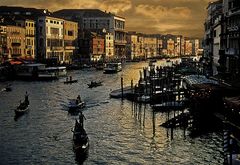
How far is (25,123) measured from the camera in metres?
26.3

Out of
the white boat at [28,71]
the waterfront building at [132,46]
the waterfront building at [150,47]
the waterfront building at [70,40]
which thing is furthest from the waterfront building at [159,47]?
the white boat at [28,71]

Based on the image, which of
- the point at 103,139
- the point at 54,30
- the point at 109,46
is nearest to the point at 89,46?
the point at 109,46

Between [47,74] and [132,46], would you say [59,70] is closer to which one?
[47,74]

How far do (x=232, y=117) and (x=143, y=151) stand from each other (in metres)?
4.68

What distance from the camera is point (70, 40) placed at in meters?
86.2

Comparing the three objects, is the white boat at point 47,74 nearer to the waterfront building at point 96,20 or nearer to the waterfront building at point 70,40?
the waterfront building at point 70,40

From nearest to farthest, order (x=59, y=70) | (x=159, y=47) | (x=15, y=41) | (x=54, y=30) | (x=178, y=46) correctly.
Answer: (x=59, y=70) → (x=15, y=41) → (x=54, y=30) → (x=159, y=47) → (x=178, y=46)

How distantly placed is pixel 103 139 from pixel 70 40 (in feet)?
214

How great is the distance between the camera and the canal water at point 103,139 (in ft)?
62.8

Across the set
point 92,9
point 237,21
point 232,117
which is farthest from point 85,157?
point 92,9

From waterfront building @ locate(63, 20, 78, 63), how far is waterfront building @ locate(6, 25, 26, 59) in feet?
48.7

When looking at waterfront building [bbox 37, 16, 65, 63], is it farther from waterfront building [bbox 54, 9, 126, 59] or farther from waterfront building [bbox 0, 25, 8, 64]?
waterfront building [bbox 54, 9, 126, 59]

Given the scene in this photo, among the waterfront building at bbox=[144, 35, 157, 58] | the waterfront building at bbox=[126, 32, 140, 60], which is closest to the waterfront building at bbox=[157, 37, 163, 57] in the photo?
the waterfront building at bbox=[144, 35, 157, 58]

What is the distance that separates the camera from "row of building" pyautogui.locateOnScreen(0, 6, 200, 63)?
2623 inches
